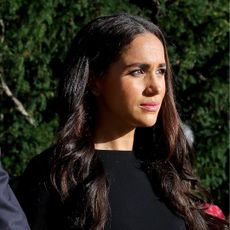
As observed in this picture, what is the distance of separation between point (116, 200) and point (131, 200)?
0.06m

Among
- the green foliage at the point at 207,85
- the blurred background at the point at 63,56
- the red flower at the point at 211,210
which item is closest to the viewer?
the red flower at the point at 211,210

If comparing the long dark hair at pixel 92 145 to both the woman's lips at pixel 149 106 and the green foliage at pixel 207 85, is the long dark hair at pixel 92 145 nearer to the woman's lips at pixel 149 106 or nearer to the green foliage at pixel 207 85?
the woman's lips at pixel 149 106

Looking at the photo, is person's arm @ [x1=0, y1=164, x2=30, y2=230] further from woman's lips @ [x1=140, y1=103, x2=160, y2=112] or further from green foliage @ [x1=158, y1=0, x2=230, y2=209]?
green foliage @ [x1=158, y1=0, x2=230, y2=209]

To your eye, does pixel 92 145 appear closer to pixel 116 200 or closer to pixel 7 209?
pixel 116 200

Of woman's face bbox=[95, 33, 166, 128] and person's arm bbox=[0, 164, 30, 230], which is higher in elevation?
woman's face bbox=[95, 33, 166, 128]

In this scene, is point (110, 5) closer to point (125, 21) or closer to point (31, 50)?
point (31, 50)

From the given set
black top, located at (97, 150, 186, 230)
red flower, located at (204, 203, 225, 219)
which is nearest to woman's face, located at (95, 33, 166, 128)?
black top, located at (97, 150, 186, 230)

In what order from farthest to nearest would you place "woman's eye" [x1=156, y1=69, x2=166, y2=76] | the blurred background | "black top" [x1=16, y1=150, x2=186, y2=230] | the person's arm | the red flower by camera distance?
the blurred background, the red flower, "woman's eye" [x1=156, y1=69, x2=166, y2=76], "black top" [x1=16, y1=150, x2=186, y2=230], the person's arm

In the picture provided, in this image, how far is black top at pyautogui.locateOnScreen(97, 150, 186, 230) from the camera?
2.60m

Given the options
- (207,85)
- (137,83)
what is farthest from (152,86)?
(207,85)

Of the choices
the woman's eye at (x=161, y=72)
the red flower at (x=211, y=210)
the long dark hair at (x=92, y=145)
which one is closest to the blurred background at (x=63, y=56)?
the red flower at (x=211, y=210)

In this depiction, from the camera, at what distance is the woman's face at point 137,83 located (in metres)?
2.60

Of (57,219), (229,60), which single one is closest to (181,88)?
(229,60)

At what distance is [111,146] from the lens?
108 inches
